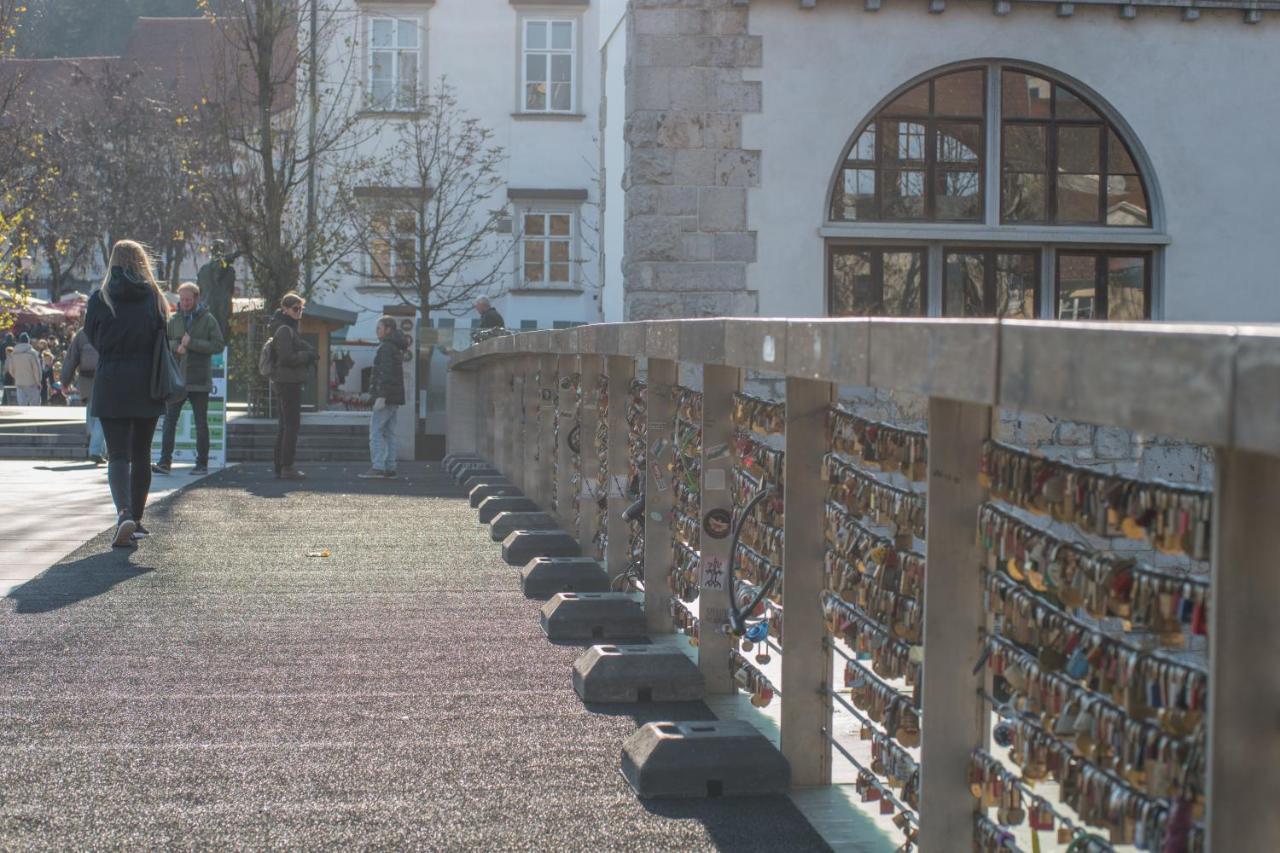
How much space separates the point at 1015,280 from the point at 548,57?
1000 inches

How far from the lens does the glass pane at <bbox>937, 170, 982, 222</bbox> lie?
1659 cm

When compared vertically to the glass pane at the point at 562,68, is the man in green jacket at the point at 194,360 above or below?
below

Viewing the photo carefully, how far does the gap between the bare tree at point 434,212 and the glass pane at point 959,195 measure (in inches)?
794

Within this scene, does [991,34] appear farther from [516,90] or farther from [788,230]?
[516,90]

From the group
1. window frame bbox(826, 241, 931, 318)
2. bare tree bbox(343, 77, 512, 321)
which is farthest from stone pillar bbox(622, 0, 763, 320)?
bare tree bbox(343, 77, 512, 321)

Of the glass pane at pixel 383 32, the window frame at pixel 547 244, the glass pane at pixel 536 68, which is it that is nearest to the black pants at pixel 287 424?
the window frame at pixel 547 244

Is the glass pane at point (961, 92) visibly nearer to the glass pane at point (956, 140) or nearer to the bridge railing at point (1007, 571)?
the glass pane at point (956, 140)

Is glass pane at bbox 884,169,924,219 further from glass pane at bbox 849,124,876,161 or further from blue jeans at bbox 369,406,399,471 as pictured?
blue jeans at bbox 369,406,399,471

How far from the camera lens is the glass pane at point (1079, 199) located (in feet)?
54.7

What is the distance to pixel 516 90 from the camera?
4047 cm

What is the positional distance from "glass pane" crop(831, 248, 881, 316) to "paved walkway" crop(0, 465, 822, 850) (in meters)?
7.42

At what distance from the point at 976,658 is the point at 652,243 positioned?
12688 mm

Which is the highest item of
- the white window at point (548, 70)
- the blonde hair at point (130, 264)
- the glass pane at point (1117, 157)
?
the white window at point (548, 70)

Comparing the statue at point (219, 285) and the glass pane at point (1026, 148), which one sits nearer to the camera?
the glass pane at point (1026, 148)
